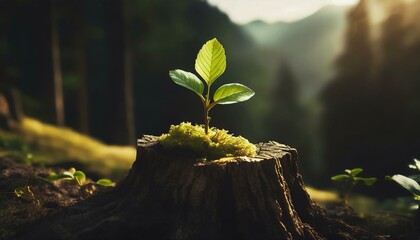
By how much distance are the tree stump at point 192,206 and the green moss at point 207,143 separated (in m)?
0.07

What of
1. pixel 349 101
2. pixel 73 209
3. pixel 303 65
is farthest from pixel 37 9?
pixel 303 65

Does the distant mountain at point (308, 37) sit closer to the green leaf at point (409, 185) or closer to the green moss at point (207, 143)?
the green leaf at point (409, 185)

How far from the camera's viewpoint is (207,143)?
3.45 m

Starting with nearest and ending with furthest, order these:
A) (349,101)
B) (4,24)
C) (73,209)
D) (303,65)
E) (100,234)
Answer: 1. (100,234)
2. (73,209)
3. (4,24)
4. (349,101)
5. (303,65)

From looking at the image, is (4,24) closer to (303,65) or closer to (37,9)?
(37,9)

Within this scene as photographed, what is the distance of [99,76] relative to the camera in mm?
30812

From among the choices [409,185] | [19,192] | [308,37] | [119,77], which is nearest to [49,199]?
[19,192]

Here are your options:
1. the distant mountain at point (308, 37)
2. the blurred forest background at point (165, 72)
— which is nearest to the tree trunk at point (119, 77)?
the blurred forest background at point (165, 72)

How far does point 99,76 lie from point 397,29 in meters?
18.7

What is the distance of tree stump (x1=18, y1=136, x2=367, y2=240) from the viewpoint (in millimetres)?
Result: 3058

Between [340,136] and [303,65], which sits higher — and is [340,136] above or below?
below

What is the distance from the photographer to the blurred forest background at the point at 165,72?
14312 mm

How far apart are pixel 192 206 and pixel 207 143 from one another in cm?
53

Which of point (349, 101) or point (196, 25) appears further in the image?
point (196, 25)
